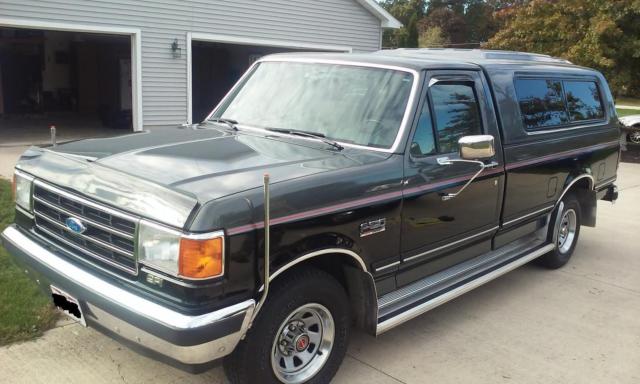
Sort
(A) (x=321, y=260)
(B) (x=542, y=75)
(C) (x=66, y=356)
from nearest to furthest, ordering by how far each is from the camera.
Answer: (A) (x=321, y=260) → (C) (x=66, y=356) → (B) (x=542, y=75)

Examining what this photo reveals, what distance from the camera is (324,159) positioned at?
3465 mm

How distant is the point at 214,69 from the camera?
20875mm

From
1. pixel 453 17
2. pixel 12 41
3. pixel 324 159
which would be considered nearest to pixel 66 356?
pixel 324 159

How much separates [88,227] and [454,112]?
8.58ft

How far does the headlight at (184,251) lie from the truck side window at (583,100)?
434cm

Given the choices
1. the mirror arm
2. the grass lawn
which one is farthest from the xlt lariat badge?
the grass lawn

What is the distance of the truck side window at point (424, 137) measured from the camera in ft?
12.5

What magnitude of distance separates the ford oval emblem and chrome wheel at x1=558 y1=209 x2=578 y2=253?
466cm

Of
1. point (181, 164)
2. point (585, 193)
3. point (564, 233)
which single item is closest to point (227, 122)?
point (181, 164)

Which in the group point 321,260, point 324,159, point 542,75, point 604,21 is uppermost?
point 604,21

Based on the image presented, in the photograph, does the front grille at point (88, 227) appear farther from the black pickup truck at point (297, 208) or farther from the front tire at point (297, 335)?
the front tire at point (297, 335)

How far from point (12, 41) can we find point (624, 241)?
17.9 metres

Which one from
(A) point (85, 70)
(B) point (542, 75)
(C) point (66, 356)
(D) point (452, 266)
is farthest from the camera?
(A) point (85, 70)

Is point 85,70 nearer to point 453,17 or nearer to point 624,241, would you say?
point 624,241
